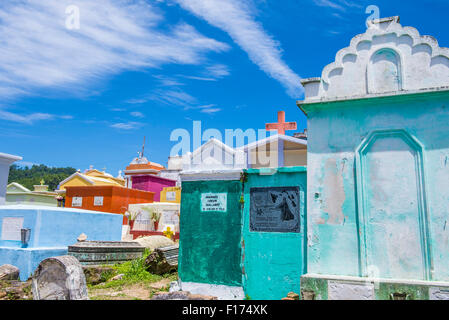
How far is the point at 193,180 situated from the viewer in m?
9.30

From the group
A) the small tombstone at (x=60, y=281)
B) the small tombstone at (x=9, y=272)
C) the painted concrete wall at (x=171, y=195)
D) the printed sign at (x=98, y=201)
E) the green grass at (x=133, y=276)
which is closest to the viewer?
the small tombstone at (x=60, y=281)

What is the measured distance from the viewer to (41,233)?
12508mm

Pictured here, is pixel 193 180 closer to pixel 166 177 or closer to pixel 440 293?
pixel 440 293

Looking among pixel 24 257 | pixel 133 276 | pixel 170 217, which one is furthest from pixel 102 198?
pixel 133 276

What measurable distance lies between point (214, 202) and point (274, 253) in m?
1.93

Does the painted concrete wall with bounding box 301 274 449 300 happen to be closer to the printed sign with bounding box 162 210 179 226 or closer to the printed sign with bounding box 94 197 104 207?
the printed sign with bounding box 162 210 179 226

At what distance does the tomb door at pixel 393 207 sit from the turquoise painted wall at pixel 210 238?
2882 mm

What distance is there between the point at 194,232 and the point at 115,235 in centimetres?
784

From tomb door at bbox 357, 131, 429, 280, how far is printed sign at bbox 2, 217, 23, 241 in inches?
449

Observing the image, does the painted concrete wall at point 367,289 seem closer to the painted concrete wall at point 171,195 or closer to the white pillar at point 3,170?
the white pillar at point 3,170

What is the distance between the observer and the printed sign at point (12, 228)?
497 inches

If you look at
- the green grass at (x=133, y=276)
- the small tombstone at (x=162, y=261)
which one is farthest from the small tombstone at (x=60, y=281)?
the small tombstone at (x=162, y=261)

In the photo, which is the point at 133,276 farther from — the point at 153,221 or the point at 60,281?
the point at 153,221
